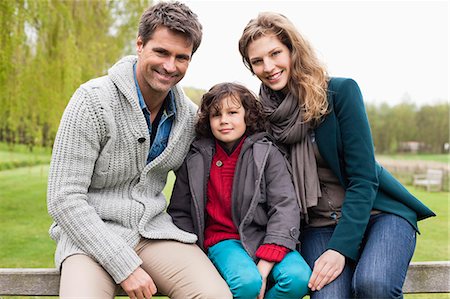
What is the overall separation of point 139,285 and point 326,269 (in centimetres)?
73

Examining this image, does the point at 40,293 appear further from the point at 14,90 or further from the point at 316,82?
the point at 14,90

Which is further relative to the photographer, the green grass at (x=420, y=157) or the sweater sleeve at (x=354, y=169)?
the green grass at (x=420, y=157)

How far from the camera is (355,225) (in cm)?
231

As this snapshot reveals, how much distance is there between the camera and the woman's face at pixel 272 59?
2.49 meters

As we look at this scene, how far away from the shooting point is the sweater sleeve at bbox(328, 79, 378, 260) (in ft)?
7.55

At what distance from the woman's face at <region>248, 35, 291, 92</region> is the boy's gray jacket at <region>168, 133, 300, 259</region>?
255 millimetres

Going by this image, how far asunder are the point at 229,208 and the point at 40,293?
2.79ft

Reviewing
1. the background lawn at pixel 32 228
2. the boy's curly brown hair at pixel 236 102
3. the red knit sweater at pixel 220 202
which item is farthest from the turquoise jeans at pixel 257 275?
the background lawn at pixel 32 228

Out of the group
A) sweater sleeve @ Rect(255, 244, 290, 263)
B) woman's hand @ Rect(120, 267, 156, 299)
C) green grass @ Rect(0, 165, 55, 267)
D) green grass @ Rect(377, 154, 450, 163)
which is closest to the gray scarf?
sweater sleeve @ Rect(255, 244, 290, 263)

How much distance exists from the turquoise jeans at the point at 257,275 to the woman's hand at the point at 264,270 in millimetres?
24

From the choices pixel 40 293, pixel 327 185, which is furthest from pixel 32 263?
pixel 327 185

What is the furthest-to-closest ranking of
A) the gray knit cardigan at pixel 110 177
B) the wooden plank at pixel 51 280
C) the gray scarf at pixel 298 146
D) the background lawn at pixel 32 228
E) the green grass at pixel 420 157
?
the green grass at pixel 420 157
the background lawn at pixel 32 228
the gray scarf at pixel 298 146
the wooden plank at pixel 51 280
the gray knit cardigan at pixel 110 177

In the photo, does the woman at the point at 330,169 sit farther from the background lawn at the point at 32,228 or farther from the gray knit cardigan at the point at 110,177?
the background lawn at the point at 32,228

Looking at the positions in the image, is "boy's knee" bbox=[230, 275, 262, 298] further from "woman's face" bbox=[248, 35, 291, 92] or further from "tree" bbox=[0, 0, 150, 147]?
"tree" bbox=[0, 0, 150, 147]
